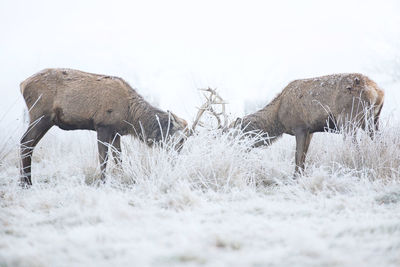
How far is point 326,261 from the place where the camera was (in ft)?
7.65

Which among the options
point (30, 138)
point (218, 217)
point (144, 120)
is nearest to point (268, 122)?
point (144, 120)

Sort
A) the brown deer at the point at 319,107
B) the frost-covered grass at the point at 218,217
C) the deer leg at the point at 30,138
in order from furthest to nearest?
the brown deer at the point at 319,107 < the deer leg at the point at 30,138 < the frost-covered grass at the point at 218,217

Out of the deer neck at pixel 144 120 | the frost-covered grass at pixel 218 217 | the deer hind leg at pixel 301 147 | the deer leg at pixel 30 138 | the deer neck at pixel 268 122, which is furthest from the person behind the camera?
the deer neck at pixel 268 122

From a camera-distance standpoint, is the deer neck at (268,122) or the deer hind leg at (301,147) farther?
the deer neck at (268,122)

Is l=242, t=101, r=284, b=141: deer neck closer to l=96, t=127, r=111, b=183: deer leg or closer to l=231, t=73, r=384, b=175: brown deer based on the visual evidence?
l=231, t=73, r=384, b=175: brown deer

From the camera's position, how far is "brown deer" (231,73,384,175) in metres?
5.91

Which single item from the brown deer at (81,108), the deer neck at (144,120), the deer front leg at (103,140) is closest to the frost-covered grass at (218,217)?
the deer front leg at (103,140)

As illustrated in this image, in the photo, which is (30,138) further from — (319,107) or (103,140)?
(319,107)

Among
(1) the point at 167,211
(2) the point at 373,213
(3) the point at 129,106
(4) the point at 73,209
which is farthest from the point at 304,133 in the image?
(4) the point at 73,209

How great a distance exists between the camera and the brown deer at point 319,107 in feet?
19.4

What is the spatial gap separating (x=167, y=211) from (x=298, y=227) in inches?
41.1

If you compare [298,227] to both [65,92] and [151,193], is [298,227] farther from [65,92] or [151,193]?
[65,92]

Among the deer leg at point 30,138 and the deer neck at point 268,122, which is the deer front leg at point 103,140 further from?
the deer neck at point 268,122

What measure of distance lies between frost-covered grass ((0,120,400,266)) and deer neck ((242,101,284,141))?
149 cm
